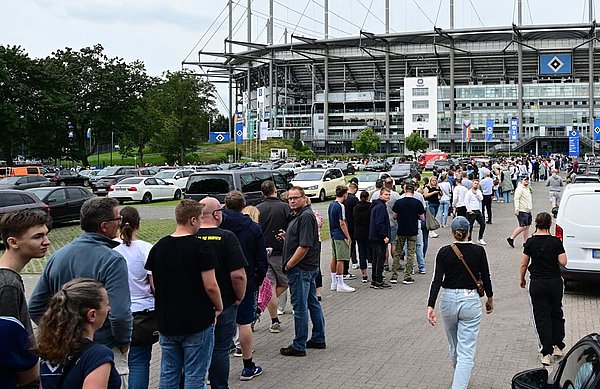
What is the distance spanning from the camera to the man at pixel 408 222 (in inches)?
491

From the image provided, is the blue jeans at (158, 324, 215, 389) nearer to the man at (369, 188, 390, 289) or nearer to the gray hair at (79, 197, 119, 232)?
the gray hair at (79, 197, 119, 232)

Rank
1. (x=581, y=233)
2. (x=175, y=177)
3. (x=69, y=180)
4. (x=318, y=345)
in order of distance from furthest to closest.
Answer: (x=69, y=180) → (x=175, y=177) → (x=581, y=233) → (x=318, y=345)

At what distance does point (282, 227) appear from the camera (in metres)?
8.81

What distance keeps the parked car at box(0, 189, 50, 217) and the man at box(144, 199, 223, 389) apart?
14222 millimetres

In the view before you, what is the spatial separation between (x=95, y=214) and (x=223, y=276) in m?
1.58

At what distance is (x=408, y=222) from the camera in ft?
41.1

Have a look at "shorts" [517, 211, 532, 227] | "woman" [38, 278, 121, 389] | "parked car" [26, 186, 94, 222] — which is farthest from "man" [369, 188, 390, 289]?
"parked car" [26, 186, 94, 222]

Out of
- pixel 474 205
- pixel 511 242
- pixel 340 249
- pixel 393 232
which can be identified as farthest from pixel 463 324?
pixel 474 205

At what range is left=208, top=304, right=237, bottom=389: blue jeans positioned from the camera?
5.94 m

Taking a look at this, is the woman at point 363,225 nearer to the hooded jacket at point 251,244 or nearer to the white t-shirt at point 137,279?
the hooded jacket at point 251,244

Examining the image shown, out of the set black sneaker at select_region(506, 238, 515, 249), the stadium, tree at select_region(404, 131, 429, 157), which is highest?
the stadium

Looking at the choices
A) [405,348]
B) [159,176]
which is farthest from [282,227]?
[159,176]

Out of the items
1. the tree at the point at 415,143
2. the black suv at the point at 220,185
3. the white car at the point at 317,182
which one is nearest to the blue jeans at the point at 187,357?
the black suv at the point at 220,185

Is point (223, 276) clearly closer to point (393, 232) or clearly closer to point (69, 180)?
point (393, 232)
